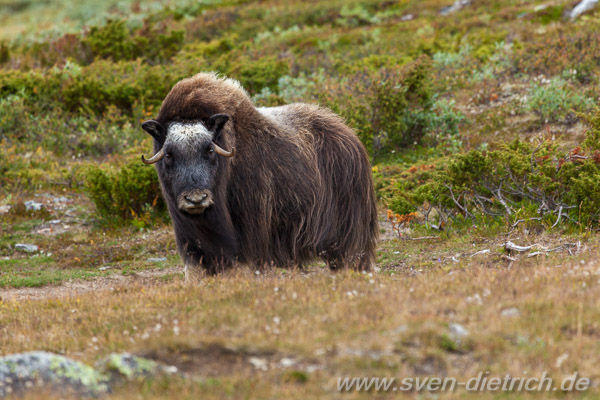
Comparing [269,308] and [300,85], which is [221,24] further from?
[269,308]

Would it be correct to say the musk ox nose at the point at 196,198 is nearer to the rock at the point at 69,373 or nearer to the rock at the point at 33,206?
the rock at the point at 69,373

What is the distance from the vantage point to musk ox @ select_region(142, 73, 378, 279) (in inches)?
264

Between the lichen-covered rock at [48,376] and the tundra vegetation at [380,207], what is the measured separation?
269 millimetres

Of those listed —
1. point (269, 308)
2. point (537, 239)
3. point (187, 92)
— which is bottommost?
point (537, 239)

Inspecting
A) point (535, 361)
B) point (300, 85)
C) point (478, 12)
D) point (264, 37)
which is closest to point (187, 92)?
point (535, 361)

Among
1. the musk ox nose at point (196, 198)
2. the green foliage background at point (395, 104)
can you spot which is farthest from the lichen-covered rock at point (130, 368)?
the green foliage background at point (395, 104)

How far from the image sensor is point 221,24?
1054 inches

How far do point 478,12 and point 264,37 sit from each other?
23.9 ft

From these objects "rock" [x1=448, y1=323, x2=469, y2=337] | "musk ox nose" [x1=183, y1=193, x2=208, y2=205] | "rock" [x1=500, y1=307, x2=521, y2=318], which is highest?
"musk ox nose" [x1=183, y1=193, x2=208, y2=205]

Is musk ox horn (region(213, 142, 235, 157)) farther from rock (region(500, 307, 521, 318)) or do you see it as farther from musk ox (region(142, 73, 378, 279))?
rock (region(500, 307, 521, 318))

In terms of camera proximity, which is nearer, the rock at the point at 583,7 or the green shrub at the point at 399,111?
the green shrub at the point at 399,111

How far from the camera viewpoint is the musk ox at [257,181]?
6703mm

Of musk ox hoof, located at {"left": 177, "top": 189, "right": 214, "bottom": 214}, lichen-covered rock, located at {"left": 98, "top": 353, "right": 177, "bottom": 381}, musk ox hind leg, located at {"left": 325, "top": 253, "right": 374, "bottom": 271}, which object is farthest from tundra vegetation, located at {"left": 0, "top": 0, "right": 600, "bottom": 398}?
musk ox hoof, located at {"left": 177, "top": 189, "right": 214, "bottom": 214}

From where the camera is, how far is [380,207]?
11.2m
